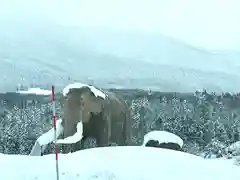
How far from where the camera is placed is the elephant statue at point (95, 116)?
49.1 feet

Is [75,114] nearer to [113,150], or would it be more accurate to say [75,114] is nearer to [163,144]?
[163,144]

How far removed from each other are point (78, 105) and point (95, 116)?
3.93 feet

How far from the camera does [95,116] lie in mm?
16203

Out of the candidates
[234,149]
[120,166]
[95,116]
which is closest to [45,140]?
[95,116]

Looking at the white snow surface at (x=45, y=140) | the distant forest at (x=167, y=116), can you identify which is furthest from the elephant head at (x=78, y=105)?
the distant forest at (x=167, y=116)

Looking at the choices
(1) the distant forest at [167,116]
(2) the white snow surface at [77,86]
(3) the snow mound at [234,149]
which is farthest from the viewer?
(1) the distant forest at [167,116]

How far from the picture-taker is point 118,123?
17.7 meters

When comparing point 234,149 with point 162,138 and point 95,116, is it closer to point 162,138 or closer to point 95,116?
point 162,138

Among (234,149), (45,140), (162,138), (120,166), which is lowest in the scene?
(162,138)

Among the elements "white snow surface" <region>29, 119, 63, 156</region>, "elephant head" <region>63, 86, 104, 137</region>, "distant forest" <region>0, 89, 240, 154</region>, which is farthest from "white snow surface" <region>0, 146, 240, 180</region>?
"distant forest" <region>0, 89, 240, 154</region>

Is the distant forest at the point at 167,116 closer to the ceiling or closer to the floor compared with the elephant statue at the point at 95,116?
closer to the floor

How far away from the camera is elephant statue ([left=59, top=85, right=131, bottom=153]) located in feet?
49.1

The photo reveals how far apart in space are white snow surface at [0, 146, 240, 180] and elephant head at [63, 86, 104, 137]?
18.3 ft

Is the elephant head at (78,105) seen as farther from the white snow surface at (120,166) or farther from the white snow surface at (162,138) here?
the white snow surface at (120,166)
